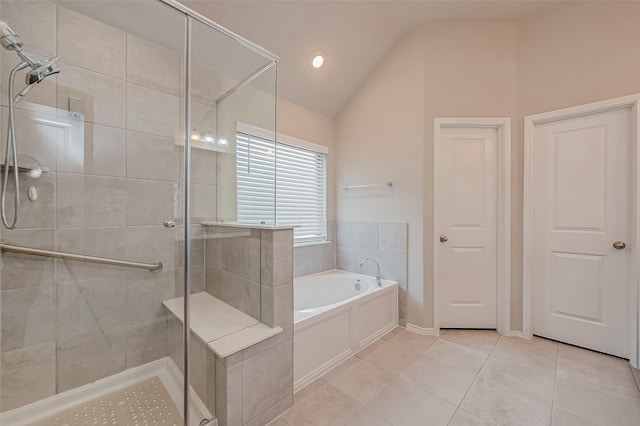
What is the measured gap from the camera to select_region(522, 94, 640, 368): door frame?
6.04ft

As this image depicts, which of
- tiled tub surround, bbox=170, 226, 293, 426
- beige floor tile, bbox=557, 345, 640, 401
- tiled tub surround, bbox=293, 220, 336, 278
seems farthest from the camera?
tiled tub surround, bbox=293, 220, 336, 278

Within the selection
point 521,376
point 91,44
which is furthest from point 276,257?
point 521,376

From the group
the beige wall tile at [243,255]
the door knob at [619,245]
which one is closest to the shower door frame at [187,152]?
the beige wall tile at [243,255]

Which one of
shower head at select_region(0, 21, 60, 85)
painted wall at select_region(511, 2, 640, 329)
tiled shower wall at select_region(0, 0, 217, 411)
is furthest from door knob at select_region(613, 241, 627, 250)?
shower head at select_region(0, 21, 60, 85)

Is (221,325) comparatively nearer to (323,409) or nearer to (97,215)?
(323,409)

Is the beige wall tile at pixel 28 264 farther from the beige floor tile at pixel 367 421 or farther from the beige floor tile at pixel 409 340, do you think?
the beige floor tile at pixel 409 340

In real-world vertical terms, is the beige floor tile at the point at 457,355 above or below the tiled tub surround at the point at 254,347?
below

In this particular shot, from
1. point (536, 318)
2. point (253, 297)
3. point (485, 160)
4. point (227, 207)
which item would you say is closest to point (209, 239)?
point (227, 207)

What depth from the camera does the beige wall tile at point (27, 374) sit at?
1.36 meters

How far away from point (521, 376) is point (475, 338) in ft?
1.73

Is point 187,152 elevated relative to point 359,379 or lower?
elevated

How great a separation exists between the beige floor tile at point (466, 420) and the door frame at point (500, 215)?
0.98 metres

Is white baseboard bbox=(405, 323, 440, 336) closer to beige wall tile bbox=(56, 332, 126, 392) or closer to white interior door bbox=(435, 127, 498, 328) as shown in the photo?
white interior door bbox=(435, 127, 498, 328)

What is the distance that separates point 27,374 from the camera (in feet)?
4.66
